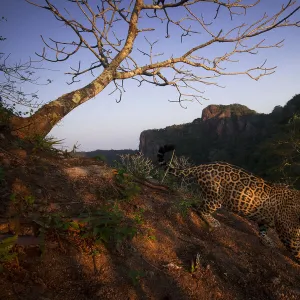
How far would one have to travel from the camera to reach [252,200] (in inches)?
226

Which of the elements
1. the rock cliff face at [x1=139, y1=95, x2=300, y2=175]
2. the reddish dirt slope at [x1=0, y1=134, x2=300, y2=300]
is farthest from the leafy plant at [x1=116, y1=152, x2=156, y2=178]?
the rock cliff face at [x1=139, y1=95, x2=300, y2=175]

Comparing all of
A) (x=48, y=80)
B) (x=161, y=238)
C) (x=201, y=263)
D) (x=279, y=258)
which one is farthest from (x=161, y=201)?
(x=48, y=80)

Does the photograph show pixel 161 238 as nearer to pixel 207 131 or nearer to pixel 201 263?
pixel 201 263

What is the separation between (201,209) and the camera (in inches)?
237

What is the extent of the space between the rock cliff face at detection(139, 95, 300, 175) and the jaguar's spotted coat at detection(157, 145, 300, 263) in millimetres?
50181

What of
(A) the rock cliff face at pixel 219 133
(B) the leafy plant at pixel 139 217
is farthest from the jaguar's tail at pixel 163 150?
(A) the rock cliff face at pixel 219 133

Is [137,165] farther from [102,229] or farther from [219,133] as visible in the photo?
[219,133]

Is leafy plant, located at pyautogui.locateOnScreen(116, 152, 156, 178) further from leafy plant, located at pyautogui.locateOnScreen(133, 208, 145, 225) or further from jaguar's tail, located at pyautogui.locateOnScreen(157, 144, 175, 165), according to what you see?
leafy plant, located at pyautogui.locateOnScreen(133, 208, 145, 225)

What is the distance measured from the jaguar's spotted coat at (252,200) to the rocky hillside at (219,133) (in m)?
50.2

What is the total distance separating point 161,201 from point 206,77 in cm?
360

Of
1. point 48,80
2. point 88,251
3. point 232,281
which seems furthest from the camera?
point 48,80

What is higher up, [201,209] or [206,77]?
[206,77]

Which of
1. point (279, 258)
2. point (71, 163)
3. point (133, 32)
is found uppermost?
point (133, 32)

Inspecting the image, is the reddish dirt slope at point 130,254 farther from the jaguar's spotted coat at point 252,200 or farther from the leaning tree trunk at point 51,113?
the leaning tree trunk at point 51,113
